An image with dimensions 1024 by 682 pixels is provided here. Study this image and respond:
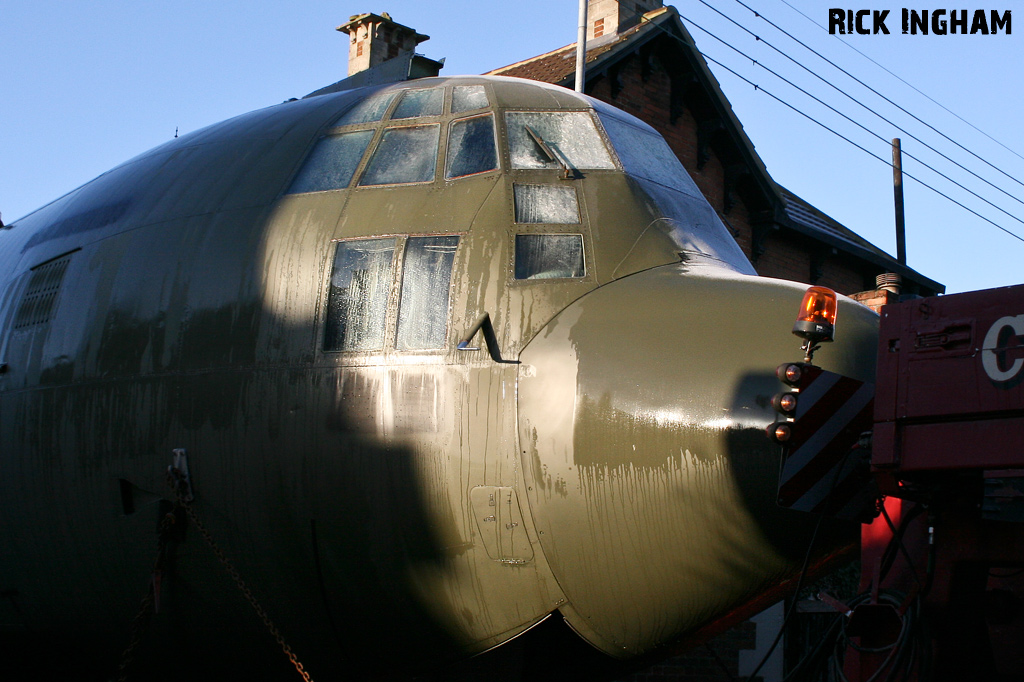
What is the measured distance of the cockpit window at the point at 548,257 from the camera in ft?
15.3

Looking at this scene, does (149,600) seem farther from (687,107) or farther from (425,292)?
(687,107)

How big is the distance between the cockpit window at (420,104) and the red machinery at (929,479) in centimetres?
253

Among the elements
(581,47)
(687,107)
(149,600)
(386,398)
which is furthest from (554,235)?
(687,107)

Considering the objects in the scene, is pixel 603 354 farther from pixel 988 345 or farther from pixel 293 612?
pixel 293 612

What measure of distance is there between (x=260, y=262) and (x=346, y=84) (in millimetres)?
2246

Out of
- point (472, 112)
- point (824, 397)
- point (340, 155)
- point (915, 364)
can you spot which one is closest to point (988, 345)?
point (915, 364)

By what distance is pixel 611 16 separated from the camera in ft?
55.3

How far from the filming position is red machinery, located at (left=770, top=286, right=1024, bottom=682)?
10.3 ft

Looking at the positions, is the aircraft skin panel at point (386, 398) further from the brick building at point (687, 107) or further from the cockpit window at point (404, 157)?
the brick building at point (687, 107)

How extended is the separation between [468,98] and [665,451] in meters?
2.32

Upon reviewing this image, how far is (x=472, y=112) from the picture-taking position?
5.39 m

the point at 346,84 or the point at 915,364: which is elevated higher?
the point at 346,84

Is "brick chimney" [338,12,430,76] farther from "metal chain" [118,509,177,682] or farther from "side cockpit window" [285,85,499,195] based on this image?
"metal chain" [118,509,177,682]

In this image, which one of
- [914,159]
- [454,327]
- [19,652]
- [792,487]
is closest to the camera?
[792,487]
